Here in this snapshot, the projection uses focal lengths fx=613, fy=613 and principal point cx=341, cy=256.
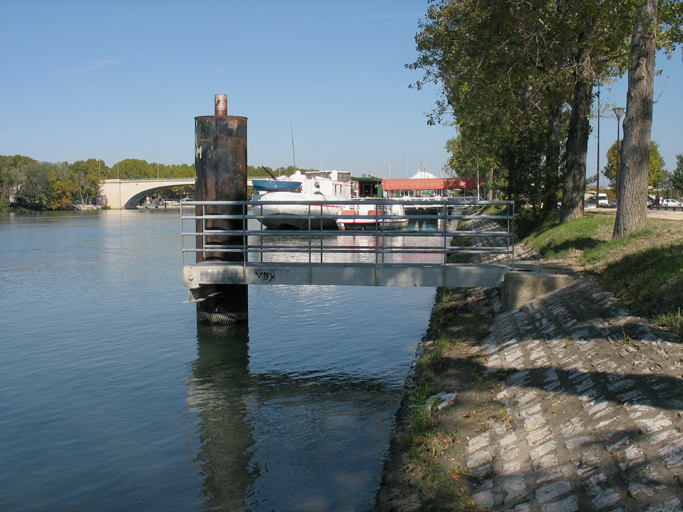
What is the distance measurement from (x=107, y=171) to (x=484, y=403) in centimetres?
19235

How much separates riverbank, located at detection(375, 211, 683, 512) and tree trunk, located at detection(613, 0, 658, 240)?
104 inches

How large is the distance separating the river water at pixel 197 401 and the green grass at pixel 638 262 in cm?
376

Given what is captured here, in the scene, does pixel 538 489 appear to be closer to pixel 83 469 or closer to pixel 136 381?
pixel 83 469

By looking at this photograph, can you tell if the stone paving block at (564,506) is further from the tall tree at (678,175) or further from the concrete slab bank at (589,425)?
the tall tree at (678,175)

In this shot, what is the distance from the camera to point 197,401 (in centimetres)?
1010

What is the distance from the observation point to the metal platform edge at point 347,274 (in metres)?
11.6

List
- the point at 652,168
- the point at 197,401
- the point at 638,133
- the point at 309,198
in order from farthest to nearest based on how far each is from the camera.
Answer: the point at 652,168, the point at 309,198, the point at 638,133, the point at 197,401

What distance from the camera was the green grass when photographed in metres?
7.81

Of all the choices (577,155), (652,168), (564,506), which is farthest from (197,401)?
(652,168)

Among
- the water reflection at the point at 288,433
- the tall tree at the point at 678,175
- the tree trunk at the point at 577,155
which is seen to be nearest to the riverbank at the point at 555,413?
the water reflection at the point at 288,433

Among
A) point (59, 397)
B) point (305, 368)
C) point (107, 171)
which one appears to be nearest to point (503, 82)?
point (305, 368)

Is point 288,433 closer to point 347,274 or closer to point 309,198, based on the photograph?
point 347,274

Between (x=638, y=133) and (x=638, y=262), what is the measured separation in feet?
14.2

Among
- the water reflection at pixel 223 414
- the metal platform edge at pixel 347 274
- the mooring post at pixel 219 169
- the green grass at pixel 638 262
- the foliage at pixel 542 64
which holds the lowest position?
the water reflection at pixel 223 414
